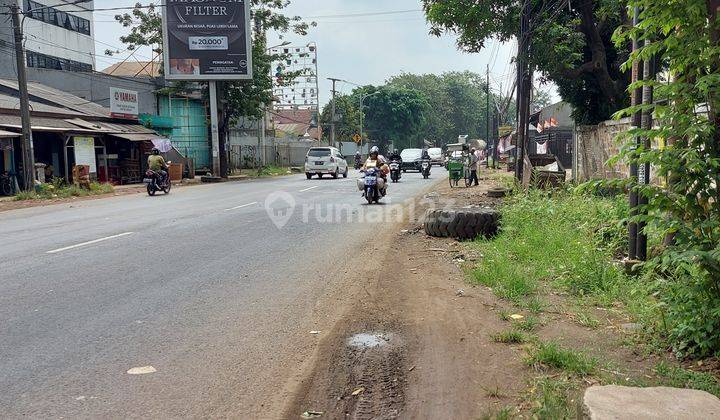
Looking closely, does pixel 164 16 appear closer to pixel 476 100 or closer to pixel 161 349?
pixel 161 349

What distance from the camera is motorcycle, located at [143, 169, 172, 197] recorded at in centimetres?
2141

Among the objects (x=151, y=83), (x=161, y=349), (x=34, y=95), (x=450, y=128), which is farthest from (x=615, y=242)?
(x=450, y=128)

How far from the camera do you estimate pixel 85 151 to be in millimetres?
26984

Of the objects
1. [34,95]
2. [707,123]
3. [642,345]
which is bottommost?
[642,345]

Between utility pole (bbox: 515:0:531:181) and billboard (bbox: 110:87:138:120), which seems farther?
billboard (bbox: 110:87:138:120)

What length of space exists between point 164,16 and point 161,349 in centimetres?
3141

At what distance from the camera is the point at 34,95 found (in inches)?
1122

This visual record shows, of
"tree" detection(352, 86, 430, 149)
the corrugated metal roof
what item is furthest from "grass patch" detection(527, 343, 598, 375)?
"tree" detection(352, 86, 430, 149)

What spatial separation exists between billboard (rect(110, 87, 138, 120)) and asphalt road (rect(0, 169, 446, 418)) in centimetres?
2092

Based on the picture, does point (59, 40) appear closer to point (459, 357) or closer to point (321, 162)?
point (321, 162)

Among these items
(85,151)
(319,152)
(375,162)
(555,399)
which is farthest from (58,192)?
(555,399)

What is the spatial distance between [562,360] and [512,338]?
2.21ft

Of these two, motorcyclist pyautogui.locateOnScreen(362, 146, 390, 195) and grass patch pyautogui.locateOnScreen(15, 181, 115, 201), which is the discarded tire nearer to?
motorcyclist pyautogui.locateOnScreen(362, 146, 390, 195)

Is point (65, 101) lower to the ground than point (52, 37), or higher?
lower
